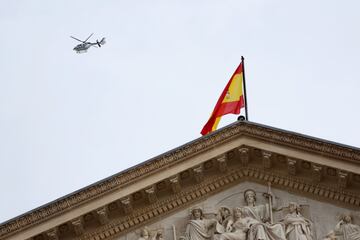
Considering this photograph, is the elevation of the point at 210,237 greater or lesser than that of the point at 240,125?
lesser

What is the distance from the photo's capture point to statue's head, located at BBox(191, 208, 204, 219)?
114 ft

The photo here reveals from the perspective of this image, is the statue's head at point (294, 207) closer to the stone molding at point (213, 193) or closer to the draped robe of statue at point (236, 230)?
the stone molding at point (213, 193)

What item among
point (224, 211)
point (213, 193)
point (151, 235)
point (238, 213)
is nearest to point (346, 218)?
point (238, 213)

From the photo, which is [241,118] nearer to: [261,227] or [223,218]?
[223,218]

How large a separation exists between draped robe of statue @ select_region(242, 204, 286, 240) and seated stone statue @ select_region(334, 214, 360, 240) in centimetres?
124

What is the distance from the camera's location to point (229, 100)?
3844 centimetres

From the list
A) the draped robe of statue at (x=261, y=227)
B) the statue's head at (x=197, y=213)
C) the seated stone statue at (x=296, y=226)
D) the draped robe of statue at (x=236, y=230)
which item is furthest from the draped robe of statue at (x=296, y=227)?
the statue's head at (x=197, y=213)

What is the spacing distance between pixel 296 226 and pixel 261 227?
2.57 feet

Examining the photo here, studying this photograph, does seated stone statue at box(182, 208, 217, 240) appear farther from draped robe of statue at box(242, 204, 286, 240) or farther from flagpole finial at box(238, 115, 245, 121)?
flagpole finial at box(238, 115, 245, 121)

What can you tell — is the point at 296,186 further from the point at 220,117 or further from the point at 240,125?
the point at 220,117

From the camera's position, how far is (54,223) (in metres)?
34.5

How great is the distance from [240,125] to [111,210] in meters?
3.49

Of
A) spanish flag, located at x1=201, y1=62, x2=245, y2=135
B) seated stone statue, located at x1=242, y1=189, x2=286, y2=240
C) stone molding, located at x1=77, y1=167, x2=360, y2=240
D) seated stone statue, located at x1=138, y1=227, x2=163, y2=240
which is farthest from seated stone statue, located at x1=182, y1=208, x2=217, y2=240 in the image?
spanish flag, located at x1=201, y1=62, x2=245, y2=135

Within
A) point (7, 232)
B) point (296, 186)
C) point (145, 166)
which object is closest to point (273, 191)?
point (296, 186)
